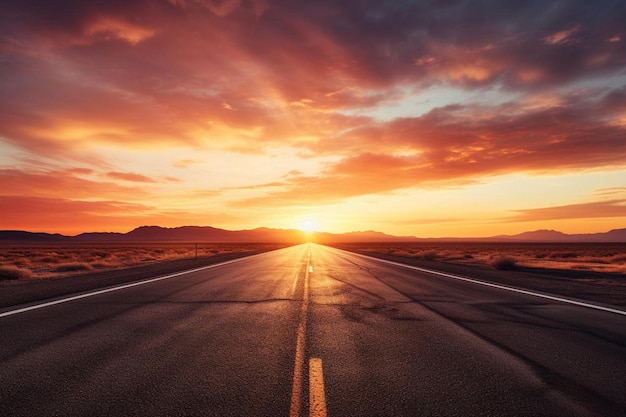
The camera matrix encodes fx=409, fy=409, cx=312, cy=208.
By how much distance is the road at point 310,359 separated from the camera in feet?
12.3

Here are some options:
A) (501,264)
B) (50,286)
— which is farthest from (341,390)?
(501,264)

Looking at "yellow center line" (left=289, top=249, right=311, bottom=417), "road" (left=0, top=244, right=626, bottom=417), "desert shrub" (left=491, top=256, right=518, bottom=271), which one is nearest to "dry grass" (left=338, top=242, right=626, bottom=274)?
"desert shrub" (left=491, top=256, right=518, bottom=271)

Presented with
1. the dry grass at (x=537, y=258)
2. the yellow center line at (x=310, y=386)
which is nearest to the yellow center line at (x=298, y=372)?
the yellow center line at (x=310, y=386)

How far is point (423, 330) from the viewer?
6.88m

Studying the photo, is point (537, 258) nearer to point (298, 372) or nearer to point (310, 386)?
point (298, 372)

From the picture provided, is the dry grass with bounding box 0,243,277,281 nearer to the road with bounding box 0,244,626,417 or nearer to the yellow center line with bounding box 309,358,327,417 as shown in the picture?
the road with bounding box 0,244,626,417

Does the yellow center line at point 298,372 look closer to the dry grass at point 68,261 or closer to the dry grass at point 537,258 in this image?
the dry grass at point 68,261

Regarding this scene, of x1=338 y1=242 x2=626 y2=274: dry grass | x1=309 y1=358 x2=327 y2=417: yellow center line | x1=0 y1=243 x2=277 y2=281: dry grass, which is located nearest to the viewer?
x1=309 y1=358 x2=327 y2=417: yellow center line

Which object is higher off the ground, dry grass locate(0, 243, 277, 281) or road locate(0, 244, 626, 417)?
dry grass locate(0, 243, 277, 281)

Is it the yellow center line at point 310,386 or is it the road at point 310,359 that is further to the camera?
the road at point 310,359

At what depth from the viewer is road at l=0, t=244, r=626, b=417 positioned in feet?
12.3

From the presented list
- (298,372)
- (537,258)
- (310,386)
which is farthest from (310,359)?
(537,258)

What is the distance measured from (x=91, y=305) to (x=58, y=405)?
19.6ft

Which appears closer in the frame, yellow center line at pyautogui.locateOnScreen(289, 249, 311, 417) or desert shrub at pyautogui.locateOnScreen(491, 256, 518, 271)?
yellow center line at pyautogui.locateOnScreen(289, 249, 311, 417)
